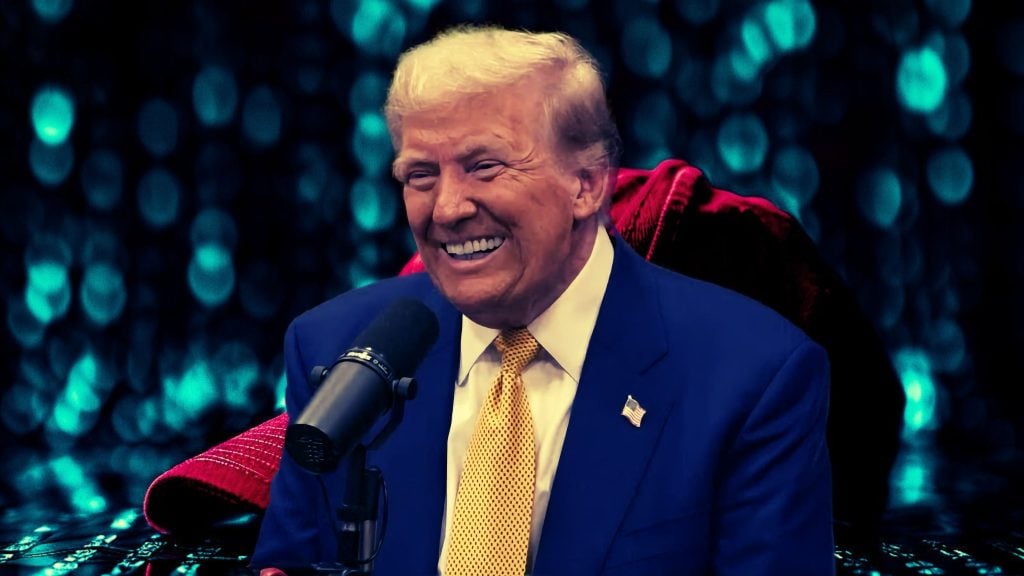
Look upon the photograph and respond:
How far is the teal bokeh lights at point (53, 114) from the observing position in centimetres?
247

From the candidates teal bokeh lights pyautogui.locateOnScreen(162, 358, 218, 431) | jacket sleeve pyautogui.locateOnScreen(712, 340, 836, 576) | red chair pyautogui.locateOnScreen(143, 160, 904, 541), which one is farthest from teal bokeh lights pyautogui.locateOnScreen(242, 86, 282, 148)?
jacket sleeve pyautogui.locateOnScreen(712, 340, 836, 576)

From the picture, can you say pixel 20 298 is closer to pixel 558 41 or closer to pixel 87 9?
pixel 87 9

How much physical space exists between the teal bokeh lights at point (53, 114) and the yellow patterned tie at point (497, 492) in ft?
5.39

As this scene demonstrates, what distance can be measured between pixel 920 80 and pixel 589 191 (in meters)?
1.46

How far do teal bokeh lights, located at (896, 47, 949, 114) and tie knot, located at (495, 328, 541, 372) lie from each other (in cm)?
150

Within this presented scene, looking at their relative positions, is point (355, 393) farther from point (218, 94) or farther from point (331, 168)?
point (218, 94)

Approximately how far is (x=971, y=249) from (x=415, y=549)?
1700 millimetres

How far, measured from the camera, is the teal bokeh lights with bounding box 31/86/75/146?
247 cm

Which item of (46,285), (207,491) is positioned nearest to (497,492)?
(207,491)

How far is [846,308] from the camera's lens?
1.67 meters

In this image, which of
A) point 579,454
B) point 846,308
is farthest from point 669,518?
point 846,308

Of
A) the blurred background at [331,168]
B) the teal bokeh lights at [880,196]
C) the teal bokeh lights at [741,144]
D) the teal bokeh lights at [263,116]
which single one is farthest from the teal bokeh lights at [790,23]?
the teal bokeh lights at [263,116]

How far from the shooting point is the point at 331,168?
242 centimetres

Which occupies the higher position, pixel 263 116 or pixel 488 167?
pixel 263 116
